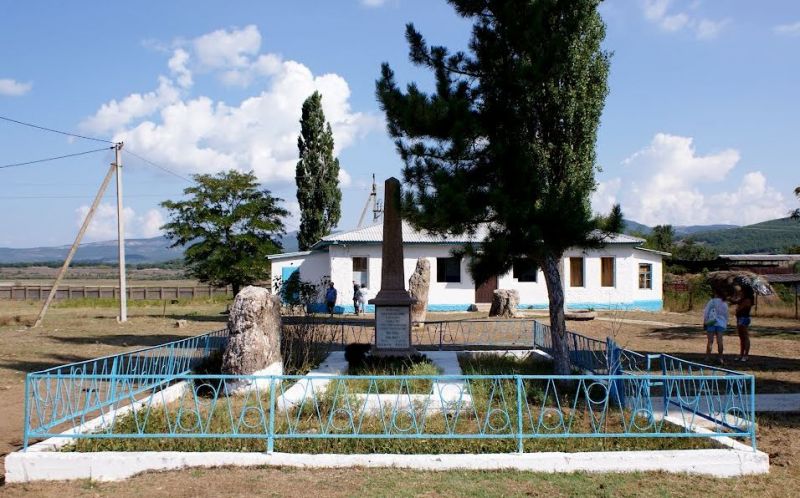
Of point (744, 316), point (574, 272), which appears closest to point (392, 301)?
point (744, 316)

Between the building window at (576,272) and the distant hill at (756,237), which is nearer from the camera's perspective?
the building window at (576,272)

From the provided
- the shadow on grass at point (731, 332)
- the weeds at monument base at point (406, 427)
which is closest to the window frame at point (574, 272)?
the shadow on grass at point (731, 332)

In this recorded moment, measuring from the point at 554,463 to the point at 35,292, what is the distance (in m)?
44.2

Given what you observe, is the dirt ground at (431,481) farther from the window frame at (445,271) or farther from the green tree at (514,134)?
the window frame at (445,271)

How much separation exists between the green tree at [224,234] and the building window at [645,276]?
16382 millimetres

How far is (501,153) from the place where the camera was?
10961 millimetres

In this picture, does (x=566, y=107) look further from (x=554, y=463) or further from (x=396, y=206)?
(x=554, y=463)

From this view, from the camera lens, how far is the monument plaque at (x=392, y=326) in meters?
12.6

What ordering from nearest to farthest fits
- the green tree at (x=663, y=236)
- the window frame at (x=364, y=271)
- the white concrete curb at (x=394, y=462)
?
the white concrete curb at (x=394, y=462) < the window frame at (x=364, y=271) < the green tree at (x=663, y=236)

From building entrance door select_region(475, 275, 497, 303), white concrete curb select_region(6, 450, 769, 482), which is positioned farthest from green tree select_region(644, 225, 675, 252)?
white concrete curb select_region(6, 450, 769, 482)

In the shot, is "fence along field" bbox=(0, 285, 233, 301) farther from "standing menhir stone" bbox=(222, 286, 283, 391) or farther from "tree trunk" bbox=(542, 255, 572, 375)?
"tree trunk" bbox=(542, 255, 572, 375)

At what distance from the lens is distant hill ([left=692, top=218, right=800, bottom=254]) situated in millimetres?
122644

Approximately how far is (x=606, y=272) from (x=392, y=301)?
62.6 ft

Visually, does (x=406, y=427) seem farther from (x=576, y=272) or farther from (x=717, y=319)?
(x=576, y=272)
